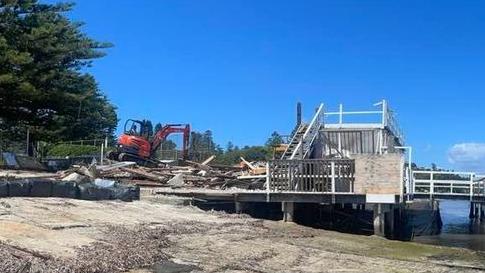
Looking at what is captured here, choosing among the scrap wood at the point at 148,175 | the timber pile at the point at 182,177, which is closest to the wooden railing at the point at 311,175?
the timber pile at the point at 182,177

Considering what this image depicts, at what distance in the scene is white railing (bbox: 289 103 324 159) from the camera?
93.8 feet

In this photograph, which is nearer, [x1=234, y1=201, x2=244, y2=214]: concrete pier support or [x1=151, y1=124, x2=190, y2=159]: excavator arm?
[x1=234, y1=201, x2=244, y2=214]: concrete pier support

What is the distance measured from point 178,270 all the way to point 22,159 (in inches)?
989

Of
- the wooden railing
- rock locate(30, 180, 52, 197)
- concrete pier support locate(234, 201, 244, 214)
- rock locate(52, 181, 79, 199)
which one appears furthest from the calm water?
rock locate(30, 180, 52, 197)

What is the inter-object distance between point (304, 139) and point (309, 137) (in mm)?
919

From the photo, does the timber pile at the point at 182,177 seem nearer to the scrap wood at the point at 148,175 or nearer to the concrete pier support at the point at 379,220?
the scrap wood at the point at 148,175

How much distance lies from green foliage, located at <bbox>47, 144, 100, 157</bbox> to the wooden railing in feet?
99.8

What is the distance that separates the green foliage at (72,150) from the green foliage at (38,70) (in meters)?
Answer: 7.82

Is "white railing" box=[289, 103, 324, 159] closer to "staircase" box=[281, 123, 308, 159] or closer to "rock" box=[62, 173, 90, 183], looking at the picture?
"staircase" box=[281, 123, 308, 159]

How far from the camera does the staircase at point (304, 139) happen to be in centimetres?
2864

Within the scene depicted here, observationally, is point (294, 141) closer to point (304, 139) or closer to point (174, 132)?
point (304, 139)

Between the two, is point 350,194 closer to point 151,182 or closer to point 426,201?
point 151,182

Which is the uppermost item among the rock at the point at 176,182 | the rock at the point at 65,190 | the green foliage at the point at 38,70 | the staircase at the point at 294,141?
the green foliage at the point at 38,70

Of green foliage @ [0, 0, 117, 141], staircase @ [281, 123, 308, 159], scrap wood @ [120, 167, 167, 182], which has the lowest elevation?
scrap wood @ [120, 167, 167, 182]
